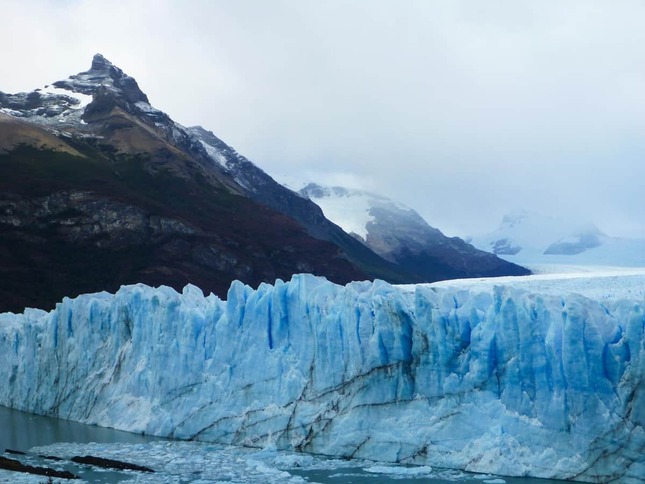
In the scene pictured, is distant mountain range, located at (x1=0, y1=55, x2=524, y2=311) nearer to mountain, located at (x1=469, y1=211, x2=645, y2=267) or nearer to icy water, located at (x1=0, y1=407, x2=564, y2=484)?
mountain, located at (x1=469, y1=211, x2=645, y2=267)

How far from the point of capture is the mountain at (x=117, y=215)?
6188 cm

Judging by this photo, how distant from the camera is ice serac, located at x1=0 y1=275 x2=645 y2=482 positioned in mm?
15125

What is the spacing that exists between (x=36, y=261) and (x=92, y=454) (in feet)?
151

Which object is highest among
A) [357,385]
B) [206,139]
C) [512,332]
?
[206,139]

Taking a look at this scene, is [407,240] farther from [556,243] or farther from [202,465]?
[202,465]

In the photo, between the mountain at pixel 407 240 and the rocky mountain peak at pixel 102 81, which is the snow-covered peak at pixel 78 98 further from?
the mountain at pixel 407 240

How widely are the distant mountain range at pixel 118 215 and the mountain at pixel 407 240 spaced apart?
62.3 ft

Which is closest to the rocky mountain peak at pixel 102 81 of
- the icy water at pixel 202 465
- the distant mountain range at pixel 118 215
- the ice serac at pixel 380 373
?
the distant mountain range at pixel 118 215

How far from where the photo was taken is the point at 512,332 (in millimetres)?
16438

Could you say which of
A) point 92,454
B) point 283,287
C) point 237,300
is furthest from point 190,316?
point 92,454

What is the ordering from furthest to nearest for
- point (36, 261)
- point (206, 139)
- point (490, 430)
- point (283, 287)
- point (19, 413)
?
point (206, 139) → point (36, 261) → point (19, 413) → point (283, 287) → point (490, 430)

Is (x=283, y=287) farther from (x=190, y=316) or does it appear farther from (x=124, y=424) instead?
(x=124, y=424)

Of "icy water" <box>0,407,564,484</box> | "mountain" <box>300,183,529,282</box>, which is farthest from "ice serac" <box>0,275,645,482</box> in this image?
"mountain" <box>300,183,529,282</box>

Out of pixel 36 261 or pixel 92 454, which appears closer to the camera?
pixel 92 454
